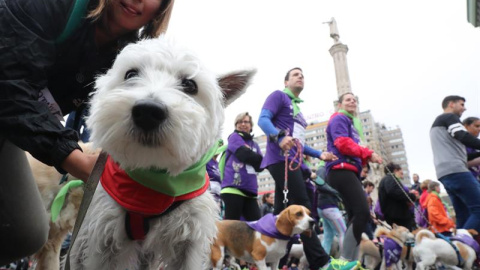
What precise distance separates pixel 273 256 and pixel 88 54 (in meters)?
3.77

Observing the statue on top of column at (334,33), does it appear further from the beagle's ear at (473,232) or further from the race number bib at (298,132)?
the race number bib at (298,132)

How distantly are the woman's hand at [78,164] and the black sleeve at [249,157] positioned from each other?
3.82 metres

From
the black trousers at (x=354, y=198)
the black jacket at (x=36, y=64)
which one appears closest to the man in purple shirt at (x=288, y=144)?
the black trousers at (x=354, y=198)

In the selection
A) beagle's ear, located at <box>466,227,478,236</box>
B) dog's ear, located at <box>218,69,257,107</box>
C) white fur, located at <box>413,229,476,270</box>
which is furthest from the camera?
white fur, located at <box>413,229,476,270</box>

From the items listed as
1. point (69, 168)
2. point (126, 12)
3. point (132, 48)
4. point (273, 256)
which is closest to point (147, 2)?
point (126, 12)

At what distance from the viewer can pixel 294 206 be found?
461 centimetres

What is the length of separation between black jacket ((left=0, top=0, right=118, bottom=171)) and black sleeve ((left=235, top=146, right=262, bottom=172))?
11.3 feet

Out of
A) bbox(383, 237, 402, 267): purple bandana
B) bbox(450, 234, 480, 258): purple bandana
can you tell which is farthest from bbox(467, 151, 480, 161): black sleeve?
bbox(383, 237, 402, 267): purple bandana

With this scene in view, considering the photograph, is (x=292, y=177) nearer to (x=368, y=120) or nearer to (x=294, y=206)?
(x=294, y=206)

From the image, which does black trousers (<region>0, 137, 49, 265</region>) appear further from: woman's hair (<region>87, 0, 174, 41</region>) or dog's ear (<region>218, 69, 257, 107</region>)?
dog's ear (<region>218, 69, 257, 107</region>)

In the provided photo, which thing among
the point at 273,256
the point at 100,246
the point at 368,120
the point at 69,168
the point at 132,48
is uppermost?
the point at 368,120

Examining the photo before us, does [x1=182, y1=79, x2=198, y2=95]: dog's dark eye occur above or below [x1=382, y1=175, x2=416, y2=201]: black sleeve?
above

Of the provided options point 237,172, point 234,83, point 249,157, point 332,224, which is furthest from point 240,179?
point 234,83

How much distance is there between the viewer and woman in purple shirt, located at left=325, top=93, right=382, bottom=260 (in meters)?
4.44
